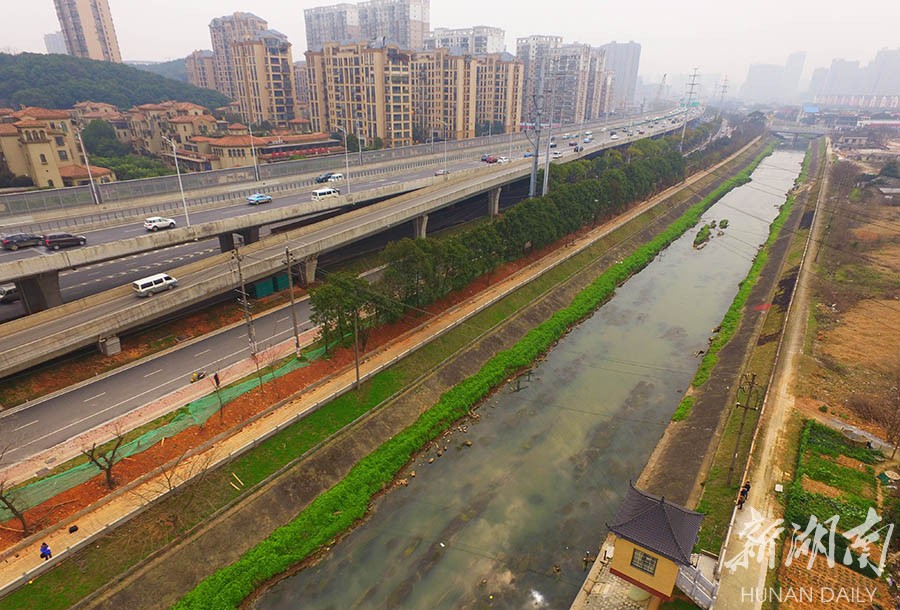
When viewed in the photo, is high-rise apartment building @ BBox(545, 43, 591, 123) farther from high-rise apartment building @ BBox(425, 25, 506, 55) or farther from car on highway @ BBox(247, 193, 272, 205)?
car on highway @ BBox(247, 193, 272, 205)

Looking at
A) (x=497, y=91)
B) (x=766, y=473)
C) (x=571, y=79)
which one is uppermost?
(x=571, y=79)

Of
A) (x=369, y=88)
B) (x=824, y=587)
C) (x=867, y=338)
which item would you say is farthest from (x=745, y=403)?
(x=369, y=88)

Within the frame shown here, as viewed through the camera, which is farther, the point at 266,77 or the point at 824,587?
the point at 266,77

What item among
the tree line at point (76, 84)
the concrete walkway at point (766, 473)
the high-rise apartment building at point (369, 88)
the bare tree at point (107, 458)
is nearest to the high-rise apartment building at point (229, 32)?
the tree line at point (76, 84)

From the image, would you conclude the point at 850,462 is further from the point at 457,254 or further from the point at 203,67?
the point at 203,67

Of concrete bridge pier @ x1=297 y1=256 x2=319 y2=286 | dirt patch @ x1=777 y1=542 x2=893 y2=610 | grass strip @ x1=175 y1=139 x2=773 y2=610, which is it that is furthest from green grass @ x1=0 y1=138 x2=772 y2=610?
dirt patch @ x1=777 y1=542 x2=893 y2=610

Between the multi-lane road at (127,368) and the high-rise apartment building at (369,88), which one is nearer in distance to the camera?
the multi-lane road at (127,368)

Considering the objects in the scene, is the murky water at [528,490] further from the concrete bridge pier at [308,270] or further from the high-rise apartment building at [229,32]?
the high-rise apartment building at [229,32]
